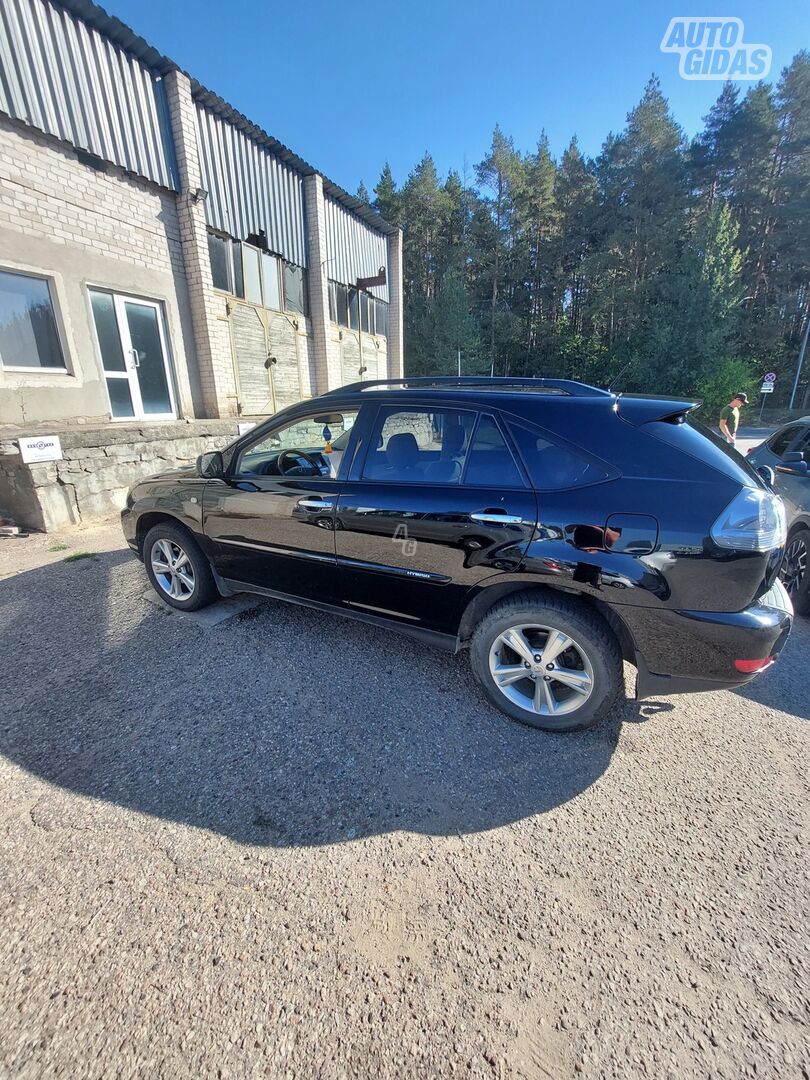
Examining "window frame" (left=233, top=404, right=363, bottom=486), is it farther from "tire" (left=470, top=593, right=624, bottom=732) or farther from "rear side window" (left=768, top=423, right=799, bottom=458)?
"rear side window" (left=768, top=423, right=799, bottom=458)

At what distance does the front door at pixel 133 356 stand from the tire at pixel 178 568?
540 centimetres

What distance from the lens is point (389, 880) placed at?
173 centimetres

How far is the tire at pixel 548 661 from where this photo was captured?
2.26 metres

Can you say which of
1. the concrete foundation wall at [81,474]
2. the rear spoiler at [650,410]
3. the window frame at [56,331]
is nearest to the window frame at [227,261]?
the window frame at [56,331]

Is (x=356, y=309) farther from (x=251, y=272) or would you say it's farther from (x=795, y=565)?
(x=795, y=565)

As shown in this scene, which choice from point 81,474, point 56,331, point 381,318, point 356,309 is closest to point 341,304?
point 356,309

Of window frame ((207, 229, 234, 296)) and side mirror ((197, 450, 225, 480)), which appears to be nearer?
side mirror ((197, 450, 225, 480))

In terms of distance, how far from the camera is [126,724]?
100 inches

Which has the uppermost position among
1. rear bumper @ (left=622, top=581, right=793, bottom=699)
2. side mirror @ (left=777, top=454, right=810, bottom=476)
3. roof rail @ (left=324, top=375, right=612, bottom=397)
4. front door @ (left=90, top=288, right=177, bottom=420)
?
front door @ (left=90, top=288, right=177, bottom=420)

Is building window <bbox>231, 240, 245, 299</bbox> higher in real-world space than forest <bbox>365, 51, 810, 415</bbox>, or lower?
lower

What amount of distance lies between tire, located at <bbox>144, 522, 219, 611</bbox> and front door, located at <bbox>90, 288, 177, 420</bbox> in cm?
540

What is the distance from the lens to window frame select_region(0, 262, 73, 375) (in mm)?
6476

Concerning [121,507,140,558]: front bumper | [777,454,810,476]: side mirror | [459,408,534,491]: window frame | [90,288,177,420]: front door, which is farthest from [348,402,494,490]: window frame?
[90,288,177,420]: front door

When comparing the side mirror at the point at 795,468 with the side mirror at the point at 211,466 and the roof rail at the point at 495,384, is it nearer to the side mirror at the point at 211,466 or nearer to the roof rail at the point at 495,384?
the roof rail at the point at 495,384
